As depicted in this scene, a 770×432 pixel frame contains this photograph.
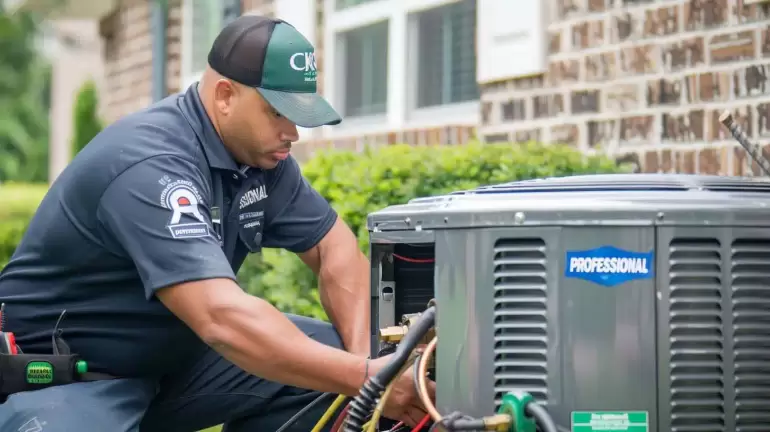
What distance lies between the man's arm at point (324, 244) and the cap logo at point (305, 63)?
438mm

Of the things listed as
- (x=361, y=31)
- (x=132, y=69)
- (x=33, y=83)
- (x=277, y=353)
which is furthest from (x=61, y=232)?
(x=33, y=83)

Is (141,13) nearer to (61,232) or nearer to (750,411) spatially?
(61,232)

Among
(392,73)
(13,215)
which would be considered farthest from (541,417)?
(13,215)

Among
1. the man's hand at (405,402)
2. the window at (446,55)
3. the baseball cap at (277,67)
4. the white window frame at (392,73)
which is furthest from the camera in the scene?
the white window frame at (392,73)

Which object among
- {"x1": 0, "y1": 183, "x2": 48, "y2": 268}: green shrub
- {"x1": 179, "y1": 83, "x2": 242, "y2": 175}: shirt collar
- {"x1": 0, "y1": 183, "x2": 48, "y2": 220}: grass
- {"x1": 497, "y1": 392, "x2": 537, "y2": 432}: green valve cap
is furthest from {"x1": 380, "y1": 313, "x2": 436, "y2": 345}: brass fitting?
{"x1": 0, "y1": 183, "x2": 48, "y2": 220}: grass

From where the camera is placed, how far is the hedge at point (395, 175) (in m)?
4.85

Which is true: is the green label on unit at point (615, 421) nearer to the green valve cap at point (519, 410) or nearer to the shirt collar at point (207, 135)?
the green valve cap at point (519, 410)

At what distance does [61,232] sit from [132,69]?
26.5 ft

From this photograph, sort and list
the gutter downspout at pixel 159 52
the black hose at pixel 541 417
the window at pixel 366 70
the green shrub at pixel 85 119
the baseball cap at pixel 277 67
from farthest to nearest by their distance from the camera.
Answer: the green shrub at pixel 85 119, the gutter downspout at pixel 159 52, the window at pixel 366 70, the baseball cap at pixel 277 67, the black hose at pixel 541 417

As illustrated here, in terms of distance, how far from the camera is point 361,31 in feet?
25.6

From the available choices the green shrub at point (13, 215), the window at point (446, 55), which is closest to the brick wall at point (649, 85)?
the window at point (446, 55)

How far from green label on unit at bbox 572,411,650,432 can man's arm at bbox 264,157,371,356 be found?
1280mm

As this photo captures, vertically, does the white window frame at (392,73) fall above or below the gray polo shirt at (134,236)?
above

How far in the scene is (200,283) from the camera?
276cm
